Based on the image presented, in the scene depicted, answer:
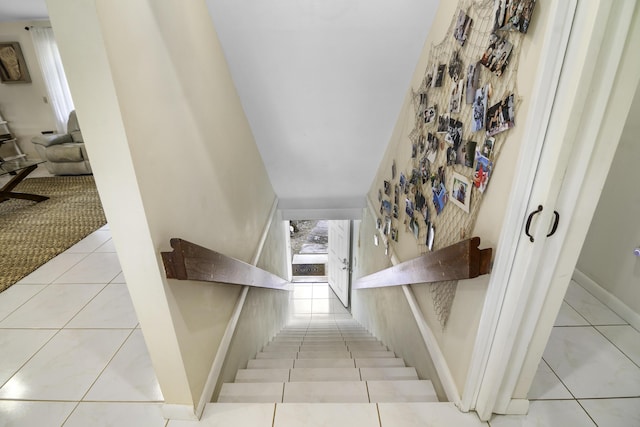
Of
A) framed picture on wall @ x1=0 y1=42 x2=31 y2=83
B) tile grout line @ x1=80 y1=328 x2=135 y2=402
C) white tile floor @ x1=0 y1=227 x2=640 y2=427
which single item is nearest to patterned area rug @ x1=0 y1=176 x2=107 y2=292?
white tile floor @ x1=0 y1=227 x2=640 y2=427

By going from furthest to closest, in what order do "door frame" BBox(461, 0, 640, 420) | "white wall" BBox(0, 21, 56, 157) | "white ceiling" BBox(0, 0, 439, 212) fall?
1. "white wall" BBox(0, 21, 56, 157)
2. "white ceiling" BBox(0, 0, 439, 212)
3. "door frame" BBox(461, 0, 640, 420)

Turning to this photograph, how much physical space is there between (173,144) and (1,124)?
7.01 meters

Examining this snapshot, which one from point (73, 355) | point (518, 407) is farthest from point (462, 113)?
point (73, 355)

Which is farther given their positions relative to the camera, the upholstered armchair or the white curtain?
the white curtain

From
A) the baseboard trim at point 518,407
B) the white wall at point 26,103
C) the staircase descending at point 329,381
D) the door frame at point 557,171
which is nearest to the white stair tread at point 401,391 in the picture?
the staircase descending at point 329,381

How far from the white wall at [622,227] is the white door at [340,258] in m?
3.27

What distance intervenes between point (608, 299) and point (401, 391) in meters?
1.52

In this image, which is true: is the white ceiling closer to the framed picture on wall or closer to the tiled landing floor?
the tiled landing floor

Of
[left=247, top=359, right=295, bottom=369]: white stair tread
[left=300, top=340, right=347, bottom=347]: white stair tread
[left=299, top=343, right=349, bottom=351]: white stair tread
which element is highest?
[left=247, top=359, right=295, bottom=369]: white stair tread

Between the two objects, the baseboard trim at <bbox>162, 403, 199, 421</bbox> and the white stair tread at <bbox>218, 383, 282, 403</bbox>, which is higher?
the baseboard trim at <bbox>162, 403, 199, 421</bbox>

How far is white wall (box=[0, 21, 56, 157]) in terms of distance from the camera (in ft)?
17.3

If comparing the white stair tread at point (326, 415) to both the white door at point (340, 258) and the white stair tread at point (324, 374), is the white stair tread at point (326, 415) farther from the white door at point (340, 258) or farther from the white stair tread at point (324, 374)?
the white door at point (340, 258)

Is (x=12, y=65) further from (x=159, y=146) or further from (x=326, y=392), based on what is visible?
(x=326, y=392)

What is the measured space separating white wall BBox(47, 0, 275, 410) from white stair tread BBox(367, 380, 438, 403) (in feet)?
2.62
